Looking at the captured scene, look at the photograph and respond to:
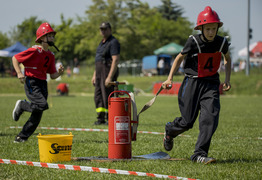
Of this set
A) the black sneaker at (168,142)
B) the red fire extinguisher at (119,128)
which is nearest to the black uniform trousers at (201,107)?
the black sneaker at (168,142)

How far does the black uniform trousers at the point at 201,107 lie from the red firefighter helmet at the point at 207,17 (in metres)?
0.73

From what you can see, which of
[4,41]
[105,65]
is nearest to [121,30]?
[4,41]

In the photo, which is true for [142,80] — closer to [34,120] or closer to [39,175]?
[34,120]

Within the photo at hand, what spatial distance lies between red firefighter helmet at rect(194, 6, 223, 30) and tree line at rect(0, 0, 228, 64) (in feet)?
158

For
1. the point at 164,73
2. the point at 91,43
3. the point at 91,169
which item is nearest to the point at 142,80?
the point at 164,73

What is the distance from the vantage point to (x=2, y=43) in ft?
228

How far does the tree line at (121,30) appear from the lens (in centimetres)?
5488

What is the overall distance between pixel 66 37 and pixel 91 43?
13547 millimetres

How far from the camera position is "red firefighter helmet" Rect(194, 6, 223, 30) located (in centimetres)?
506

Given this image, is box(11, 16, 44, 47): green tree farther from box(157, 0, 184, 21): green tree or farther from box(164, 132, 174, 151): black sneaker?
box(164, 132, 174, 151): black sneaker

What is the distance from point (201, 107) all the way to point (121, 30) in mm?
Result: 48342

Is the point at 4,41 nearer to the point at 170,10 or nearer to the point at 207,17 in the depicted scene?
the point at 170,10

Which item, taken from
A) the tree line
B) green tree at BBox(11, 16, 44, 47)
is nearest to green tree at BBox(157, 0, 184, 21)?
the tree line

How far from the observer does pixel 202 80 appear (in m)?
5.31
